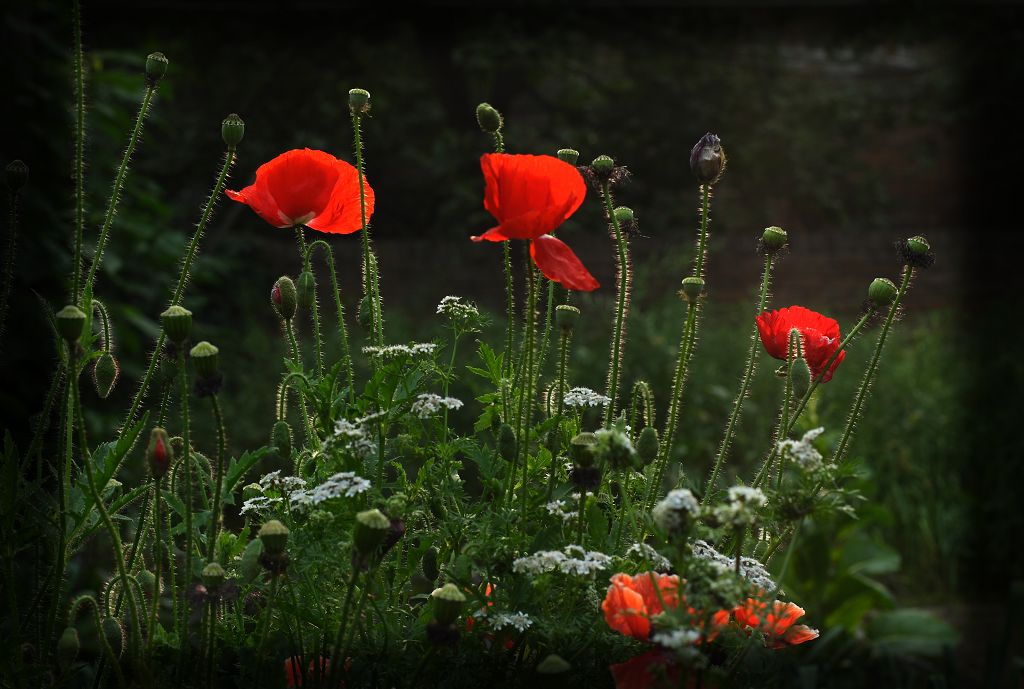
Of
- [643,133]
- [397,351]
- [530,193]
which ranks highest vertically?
[643,133]

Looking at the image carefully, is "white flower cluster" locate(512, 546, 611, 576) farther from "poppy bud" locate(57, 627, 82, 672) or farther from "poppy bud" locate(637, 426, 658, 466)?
"poppy bud" locate(57, 627, 82, 672)

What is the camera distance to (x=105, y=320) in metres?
0.97

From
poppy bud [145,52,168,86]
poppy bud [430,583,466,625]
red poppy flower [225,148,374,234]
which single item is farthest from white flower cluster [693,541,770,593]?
poppy bud [145,52,168,86]

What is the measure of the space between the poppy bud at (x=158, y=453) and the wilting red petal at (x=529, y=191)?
0.27m

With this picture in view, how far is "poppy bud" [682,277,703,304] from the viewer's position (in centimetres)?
90

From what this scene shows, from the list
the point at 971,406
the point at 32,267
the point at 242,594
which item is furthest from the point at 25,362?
the point at 971,406

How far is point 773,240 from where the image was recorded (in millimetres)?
957

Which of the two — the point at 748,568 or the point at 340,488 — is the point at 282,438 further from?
the point at 748,568

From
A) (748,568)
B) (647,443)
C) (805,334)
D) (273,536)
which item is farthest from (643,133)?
(273,536)

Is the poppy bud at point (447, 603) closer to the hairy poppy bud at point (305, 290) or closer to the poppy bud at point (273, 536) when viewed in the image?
the poppy bud at point (273, 536)

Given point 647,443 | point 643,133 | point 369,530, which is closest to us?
point 369,530

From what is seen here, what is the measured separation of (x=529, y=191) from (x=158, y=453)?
1.03ft

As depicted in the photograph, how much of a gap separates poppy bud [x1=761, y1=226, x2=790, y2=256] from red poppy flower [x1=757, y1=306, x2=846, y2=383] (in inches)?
2.1

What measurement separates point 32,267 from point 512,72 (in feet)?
11.3
